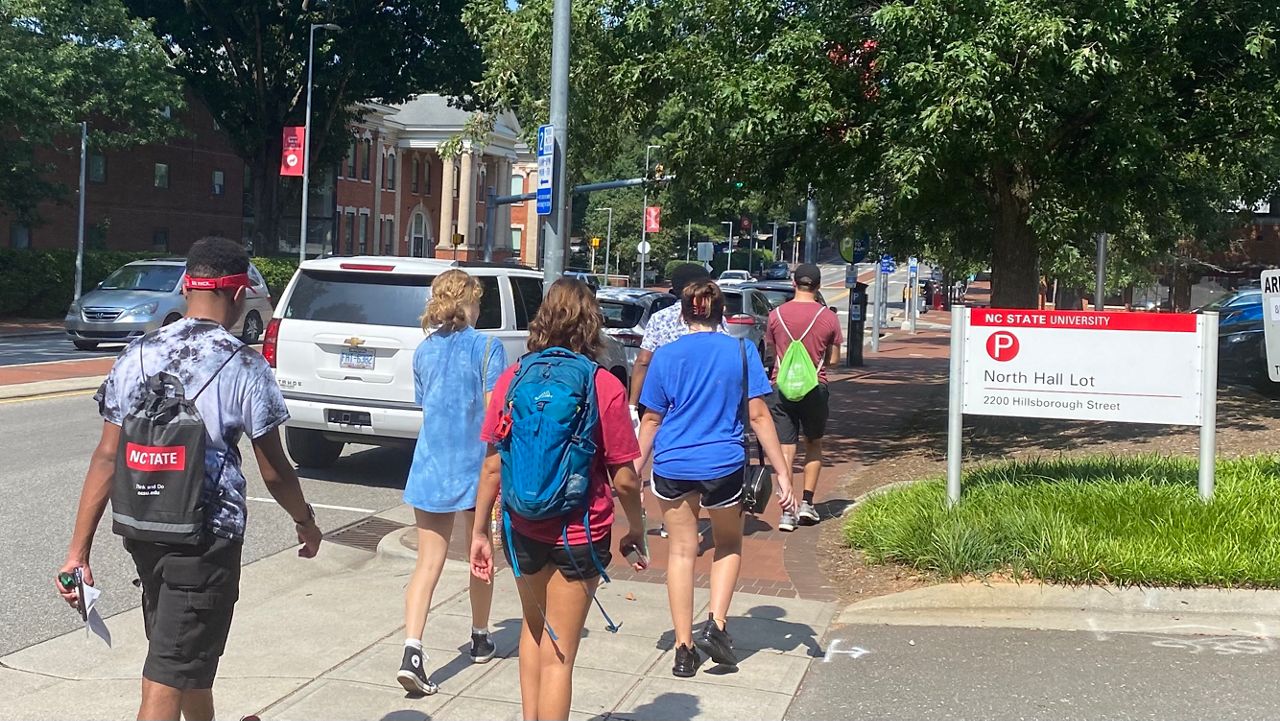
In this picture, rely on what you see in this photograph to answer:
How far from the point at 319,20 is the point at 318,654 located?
36.0 m

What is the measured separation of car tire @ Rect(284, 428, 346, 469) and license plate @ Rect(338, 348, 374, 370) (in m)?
1.19

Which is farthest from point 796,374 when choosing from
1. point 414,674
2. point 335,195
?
point 335,195

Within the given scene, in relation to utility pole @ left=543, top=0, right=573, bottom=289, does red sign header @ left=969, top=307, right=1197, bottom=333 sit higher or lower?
lower

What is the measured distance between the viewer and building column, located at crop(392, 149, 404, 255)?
6606cm

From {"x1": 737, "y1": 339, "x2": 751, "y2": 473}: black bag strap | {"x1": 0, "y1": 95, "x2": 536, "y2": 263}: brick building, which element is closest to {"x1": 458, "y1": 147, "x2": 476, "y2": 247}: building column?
{"x1": 0, "y1": 95, "x2": 536, "y2": 263}: brick building

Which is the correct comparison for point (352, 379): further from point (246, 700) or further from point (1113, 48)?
point (1113, 48)

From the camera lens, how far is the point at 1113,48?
1061cm

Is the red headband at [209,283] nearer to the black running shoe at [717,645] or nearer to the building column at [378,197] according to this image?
the black running shoe at [717,645]

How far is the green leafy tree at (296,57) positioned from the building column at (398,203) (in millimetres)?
23382

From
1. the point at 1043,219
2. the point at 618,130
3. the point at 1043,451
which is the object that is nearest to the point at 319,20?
the point at 618,130

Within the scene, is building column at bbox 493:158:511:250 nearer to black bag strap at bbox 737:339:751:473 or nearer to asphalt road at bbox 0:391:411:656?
asphalt road at bbox 0:391:411:656

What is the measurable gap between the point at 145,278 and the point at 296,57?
1723 cm

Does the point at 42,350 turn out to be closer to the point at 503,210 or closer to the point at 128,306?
the point at 128,306

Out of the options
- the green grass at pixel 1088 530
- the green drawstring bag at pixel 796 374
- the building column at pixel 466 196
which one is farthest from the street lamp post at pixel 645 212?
the building column at pixel 466 196
